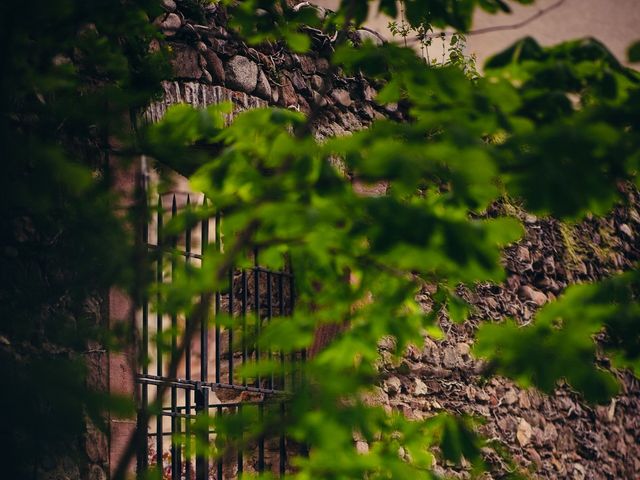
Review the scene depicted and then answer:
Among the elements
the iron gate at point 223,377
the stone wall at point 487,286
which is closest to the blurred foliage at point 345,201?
the iron gate at point 223,377

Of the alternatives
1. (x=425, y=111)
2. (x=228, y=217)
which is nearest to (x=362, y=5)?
(x=425, y=111)

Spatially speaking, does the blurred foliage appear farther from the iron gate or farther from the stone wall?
the stone wall

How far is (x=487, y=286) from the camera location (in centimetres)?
658

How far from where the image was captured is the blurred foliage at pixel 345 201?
6.44 ft

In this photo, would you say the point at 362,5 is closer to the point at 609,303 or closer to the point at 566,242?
the point at 609,303

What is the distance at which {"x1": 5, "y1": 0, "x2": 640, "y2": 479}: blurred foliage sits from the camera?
77.3 inches

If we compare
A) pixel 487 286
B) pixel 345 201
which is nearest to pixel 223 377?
pixel 487 286

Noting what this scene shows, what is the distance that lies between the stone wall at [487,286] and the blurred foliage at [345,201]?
1.74m

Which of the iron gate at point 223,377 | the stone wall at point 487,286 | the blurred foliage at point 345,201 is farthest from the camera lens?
the stone wall at point 487,286

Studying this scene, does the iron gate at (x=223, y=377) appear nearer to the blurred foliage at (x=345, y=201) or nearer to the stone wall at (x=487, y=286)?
the blurred foliage at (x=345, y=201)

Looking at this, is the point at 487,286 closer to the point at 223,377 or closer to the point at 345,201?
the point at 223,377

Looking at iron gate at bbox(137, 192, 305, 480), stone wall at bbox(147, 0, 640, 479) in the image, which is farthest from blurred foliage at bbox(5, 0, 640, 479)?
stone wall at bbox(147, 0, 640, 479)

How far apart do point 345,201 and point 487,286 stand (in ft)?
15.3

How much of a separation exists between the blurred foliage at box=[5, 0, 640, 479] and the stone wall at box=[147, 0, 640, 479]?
1737 mm
